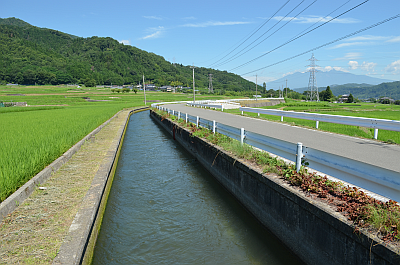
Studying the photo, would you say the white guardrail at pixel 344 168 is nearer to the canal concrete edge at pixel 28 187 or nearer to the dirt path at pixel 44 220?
the dirt path at pixel 44 220

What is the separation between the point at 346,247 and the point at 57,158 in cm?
942

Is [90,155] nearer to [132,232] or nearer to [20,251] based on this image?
[132,232]

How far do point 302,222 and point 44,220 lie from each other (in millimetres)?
4819

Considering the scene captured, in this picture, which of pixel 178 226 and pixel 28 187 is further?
pixel 178 226

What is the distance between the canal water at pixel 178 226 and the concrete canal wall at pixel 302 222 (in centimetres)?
37

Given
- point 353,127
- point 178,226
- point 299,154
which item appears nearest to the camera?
point 299,154

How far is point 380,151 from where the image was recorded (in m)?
9.31

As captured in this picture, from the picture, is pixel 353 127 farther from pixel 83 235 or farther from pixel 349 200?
pixel 83 235

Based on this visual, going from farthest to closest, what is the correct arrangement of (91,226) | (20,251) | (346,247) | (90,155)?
(90,155) → (91,226) → (20,251) → (346,247)

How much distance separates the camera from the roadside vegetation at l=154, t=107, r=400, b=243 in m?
3.73

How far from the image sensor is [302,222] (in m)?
5.12

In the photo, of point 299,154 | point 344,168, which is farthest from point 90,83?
point 344,168

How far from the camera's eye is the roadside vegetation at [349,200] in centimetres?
373

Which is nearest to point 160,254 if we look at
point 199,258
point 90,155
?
point 199,258
